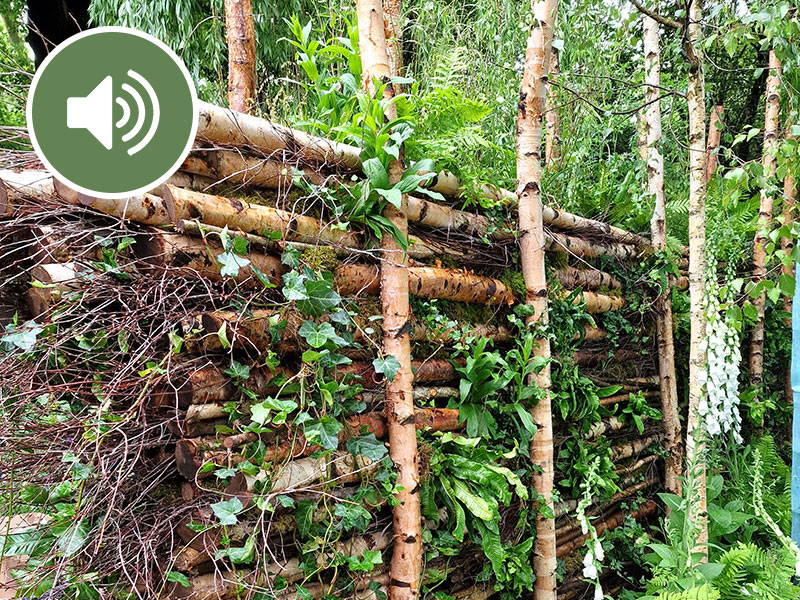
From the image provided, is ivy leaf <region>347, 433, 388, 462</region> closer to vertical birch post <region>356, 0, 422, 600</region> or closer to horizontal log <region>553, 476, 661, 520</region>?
vertical birch post <region>356, 0, 422, 600</region>

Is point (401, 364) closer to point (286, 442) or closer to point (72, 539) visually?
point (286, 442)

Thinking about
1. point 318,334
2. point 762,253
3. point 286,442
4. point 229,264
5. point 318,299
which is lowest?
point 286,442

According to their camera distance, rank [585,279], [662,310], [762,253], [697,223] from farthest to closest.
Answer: [762,253] < [662,310] < [585,279] < [697,223]

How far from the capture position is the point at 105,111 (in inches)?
62.4

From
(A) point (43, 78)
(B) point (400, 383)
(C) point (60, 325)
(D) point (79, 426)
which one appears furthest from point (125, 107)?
(B) point (400, 383)

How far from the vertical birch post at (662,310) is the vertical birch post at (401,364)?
2.37 metres

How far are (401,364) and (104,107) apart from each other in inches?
53.0

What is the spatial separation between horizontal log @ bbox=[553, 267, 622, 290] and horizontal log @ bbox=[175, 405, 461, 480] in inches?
48.2

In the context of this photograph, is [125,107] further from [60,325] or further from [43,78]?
[60,325]

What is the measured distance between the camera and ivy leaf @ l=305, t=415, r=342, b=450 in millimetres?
1926

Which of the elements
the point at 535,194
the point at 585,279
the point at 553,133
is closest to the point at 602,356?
the point at 585,279

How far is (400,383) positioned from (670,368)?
2497mm

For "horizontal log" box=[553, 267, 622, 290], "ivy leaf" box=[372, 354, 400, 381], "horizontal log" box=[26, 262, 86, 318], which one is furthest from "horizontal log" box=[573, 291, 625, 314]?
"horizontal log" box=[26, 262, 86, 318]

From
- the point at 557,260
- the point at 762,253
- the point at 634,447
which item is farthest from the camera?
the point at 762,253
